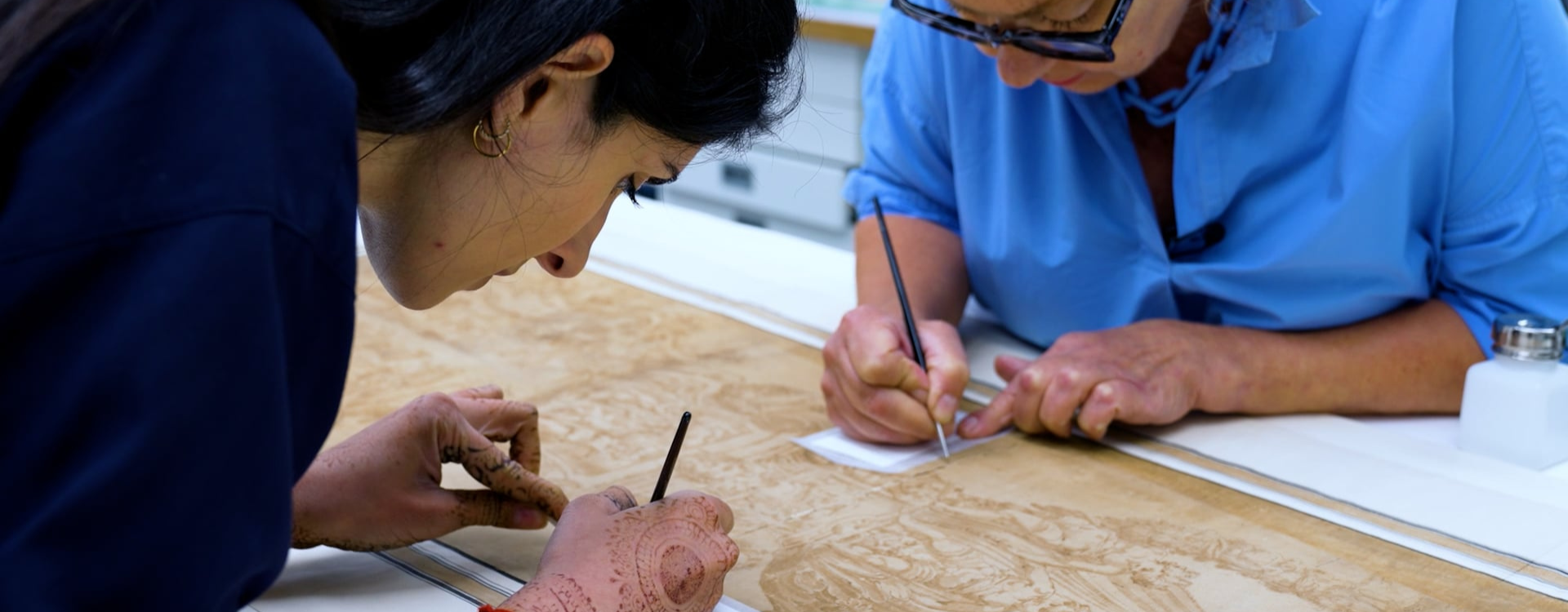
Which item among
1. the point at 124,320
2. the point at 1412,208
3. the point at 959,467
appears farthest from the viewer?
the point at 1412,208

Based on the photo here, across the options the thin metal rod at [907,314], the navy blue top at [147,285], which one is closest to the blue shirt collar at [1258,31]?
the thin metal rod at [907,314]

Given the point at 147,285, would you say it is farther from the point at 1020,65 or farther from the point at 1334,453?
the point at 1334,453

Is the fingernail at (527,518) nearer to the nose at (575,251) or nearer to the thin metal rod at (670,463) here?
the thin metal rod at (670,463)

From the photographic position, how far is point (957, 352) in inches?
63.5

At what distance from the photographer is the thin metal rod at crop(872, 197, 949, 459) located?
4.98 feet

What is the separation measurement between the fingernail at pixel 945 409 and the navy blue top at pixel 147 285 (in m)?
0.85

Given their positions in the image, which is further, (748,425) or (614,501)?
(748,425)

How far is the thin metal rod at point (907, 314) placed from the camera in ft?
4.98

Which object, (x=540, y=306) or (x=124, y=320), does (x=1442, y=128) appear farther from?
(x=124, y=320)

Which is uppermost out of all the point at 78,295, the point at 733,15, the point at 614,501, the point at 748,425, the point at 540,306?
the point at 733,15

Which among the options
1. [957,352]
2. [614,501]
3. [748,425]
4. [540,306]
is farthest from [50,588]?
[540,306]

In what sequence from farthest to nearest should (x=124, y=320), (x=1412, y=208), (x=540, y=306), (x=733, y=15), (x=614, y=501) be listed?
1. (x=540, y=306)
2. (x=1412, y=208)
3. (x=614, y=501)
4. (x=733, y=15)
5. (x=124, y=320)

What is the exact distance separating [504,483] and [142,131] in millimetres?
612

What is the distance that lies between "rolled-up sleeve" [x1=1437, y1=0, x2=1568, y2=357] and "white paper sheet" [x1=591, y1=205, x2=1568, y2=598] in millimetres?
178
